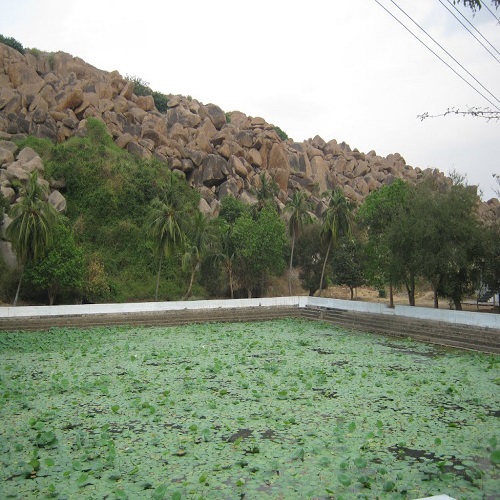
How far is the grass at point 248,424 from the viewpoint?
19.6 feet

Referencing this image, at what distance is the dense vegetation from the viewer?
1995 centimetres

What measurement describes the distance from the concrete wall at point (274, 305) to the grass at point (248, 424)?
2713 mm

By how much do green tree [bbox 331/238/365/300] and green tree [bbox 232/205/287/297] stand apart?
4.10 meters

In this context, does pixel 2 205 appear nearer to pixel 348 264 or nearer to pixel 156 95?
pixel 348 264

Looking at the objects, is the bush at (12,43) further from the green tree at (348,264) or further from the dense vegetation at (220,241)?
the green tree at (348,264)

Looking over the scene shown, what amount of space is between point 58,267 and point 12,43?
36.0 meters

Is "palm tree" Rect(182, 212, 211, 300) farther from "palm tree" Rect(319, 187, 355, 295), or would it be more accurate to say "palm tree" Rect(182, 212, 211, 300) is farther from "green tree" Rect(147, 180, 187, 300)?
"palm tree" Rect(319, 187, 355, 295)

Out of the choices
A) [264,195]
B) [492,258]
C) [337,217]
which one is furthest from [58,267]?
[264,195]

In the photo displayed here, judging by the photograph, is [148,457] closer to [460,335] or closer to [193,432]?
[193,432]

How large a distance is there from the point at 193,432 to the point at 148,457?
1173 mm

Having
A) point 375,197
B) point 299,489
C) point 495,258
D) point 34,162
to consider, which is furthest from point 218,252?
point 299,489

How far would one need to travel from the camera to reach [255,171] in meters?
51.3

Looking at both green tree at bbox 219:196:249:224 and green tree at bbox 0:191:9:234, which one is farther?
green tree at bbox 219:196:249:224

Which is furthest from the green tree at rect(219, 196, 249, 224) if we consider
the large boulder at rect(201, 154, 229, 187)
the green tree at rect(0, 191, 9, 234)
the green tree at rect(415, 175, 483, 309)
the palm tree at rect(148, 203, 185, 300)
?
the green tree at rect(415, 175, 483, 309)
